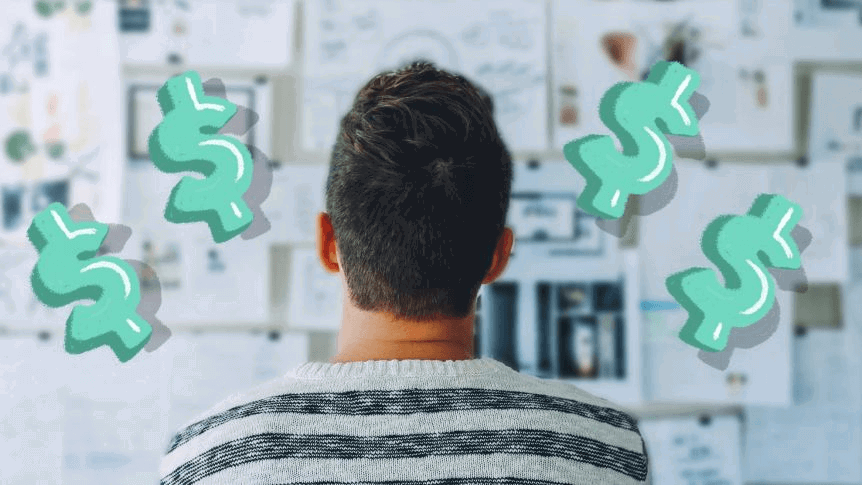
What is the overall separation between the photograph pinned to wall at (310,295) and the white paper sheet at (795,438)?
2.26 ft

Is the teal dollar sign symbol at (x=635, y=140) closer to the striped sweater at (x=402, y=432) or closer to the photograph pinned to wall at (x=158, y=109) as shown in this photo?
the photograph pinned to wall at (x=158, y=109)

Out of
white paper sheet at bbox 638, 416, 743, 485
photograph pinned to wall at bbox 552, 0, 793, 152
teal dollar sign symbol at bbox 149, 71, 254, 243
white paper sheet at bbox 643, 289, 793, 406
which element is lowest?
white paper sheet at bbox 638, 416, 743, 485

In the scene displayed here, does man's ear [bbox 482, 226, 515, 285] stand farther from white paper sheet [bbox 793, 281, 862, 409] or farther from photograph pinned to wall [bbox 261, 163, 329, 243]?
white paper sheet [bbox 793, 281, 862, 409]

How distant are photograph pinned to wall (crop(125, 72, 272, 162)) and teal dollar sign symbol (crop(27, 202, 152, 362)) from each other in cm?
14

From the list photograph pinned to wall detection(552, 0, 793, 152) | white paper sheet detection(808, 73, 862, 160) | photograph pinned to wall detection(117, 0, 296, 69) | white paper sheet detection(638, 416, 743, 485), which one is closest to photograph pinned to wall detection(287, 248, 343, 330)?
photograph pinned to wall detection(117, 0, 296, 69)

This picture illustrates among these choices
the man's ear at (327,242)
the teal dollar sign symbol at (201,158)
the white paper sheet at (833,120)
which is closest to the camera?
the man's ear at (327,242)

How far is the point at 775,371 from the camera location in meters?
1.30

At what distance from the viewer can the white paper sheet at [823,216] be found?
1.31m

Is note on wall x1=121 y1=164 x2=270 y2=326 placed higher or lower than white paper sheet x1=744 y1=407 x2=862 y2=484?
higher

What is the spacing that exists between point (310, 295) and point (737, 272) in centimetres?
65

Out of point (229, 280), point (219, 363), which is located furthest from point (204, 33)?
point (219, 363)

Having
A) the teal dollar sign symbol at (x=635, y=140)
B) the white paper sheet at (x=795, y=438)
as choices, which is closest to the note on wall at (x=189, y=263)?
the teal dollar sign symbol at (x=635, y=140)

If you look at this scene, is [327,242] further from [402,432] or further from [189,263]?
[189,263]

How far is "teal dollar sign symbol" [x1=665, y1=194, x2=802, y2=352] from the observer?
4.09 ft
